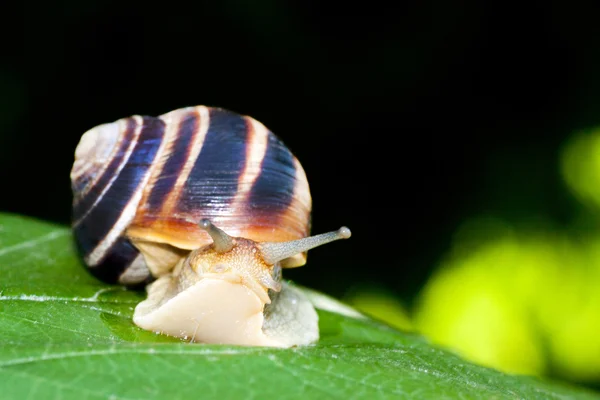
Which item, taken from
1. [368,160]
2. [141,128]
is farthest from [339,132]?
[141,128]

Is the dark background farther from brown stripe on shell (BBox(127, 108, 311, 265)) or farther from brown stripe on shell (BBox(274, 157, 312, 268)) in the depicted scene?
brown stripe on shell (BBox(127, 108, 311, 265))

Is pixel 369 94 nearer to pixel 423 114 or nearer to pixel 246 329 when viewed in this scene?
pixel 423 114

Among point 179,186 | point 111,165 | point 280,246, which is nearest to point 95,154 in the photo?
point 111,165

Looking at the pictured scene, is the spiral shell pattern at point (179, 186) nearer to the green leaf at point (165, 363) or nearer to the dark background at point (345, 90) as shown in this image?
the green leaf at point (165, 363)

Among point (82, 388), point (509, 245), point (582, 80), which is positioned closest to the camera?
point (82, 388)

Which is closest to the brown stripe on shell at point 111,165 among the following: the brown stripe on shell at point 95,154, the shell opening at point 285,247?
the brown stripe on shell at point 95,154

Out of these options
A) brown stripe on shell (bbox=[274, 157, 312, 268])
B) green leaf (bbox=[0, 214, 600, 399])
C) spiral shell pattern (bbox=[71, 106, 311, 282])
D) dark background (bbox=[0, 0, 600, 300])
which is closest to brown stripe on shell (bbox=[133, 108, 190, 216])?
spiral shell pattern (bbox=[71, 106, 311, 282])

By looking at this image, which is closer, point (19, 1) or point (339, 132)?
point (19, 1)
